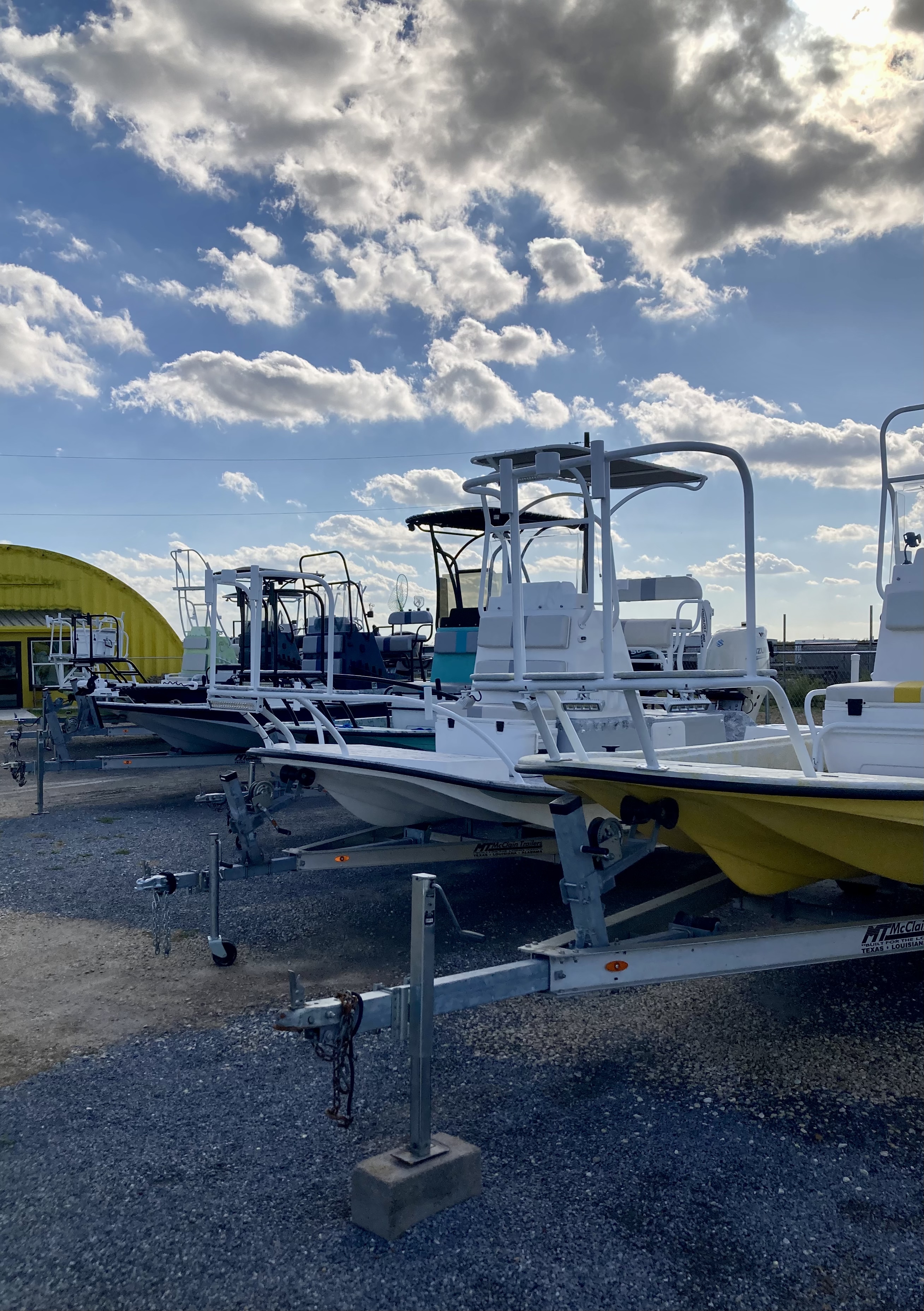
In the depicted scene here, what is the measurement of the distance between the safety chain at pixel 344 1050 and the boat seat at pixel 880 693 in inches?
116

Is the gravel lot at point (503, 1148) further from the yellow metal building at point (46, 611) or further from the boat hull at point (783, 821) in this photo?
the yellow metal building at point (46, 611)

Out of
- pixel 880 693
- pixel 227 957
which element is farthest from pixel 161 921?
pixel 880 693

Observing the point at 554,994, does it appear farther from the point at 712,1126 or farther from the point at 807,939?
the point at 807,939

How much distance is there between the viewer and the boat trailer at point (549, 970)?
111 inches

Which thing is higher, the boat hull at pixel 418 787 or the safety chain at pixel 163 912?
the boat hull at pixel 418 787

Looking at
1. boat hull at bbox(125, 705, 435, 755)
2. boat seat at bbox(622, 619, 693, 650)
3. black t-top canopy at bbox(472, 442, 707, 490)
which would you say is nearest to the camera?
black t-top canopy at bbox(472, 442, 707, 490)

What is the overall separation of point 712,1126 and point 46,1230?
2.27 m

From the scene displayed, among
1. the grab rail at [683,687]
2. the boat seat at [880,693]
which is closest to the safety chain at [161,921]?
the grab rail at [683,687]

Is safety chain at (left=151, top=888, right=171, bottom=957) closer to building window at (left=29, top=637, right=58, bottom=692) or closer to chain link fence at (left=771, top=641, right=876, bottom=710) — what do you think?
chain link fence at (left=771, top=641, right=876, bottom=710)

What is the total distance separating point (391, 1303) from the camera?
249 centimetres

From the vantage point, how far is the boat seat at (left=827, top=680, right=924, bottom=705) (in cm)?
454

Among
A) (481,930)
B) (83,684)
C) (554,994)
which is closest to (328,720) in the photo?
(481,930)

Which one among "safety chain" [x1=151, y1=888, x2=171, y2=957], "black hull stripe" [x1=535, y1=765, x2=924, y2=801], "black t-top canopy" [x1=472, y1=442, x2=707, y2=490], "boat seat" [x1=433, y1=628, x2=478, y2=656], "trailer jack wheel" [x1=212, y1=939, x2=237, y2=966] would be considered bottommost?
"trailer jack wheel" [x1=212, y1=939, x2=237, y2=966]

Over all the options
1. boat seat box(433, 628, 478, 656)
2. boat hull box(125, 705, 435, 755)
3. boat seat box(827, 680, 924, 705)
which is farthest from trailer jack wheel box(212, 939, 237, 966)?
boat seat box(433, 628, 478, 656)
